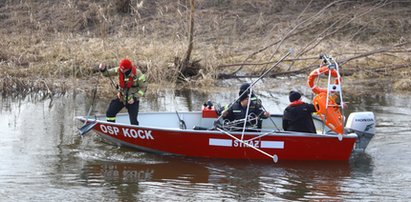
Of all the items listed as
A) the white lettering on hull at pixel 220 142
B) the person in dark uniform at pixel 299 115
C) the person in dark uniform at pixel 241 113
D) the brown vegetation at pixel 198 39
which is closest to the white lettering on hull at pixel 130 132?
the white lettering on hull at pixel 220 142

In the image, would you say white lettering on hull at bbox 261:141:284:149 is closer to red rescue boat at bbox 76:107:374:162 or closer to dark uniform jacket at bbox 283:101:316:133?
red rescue boat at bbox 76:107:374:162

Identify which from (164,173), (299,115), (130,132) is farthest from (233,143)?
(130,132)

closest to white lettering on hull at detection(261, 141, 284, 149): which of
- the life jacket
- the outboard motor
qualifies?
the outboard motor

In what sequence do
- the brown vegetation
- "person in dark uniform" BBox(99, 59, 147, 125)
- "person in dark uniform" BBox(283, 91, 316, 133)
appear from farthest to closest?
the brown vegetation < "person in dark uniform" BBox(99, 59, 147, 125) < "person in dark uniform" BBox(283, 91, 316, 133)

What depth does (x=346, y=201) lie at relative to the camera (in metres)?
10.1

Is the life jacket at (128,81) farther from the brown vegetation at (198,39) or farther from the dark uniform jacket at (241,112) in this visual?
the brown vegetation at (198,39)

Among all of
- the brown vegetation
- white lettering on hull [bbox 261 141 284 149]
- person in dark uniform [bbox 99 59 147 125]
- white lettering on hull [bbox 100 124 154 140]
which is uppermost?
the brown vegetation

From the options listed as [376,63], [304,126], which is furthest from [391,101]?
[304,126]

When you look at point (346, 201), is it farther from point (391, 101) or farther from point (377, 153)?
point (391, 101)

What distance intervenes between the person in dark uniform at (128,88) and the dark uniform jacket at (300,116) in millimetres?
2525

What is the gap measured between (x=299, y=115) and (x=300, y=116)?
0.07 feet

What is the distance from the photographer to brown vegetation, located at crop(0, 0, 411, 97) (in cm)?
1873

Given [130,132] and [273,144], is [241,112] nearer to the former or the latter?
[273,144]

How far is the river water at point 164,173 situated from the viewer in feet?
33.9
